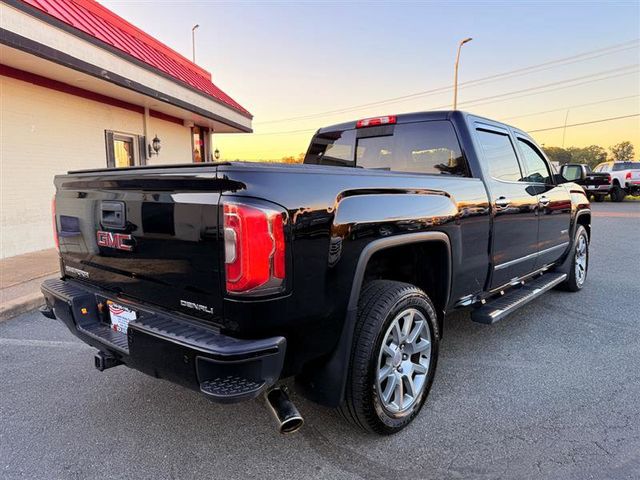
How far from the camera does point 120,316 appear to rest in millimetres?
2621

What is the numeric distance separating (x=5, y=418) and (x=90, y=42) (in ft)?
23.2

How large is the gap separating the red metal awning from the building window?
1900 millimetres

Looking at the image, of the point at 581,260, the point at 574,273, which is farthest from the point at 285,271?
the point at 581,260

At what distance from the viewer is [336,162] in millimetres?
4531

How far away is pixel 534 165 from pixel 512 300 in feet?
5.42

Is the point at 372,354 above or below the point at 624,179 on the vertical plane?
below

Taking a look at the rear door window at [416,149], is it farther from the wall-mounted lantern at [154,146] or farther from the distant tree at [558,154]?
the distant tree at [558,154]

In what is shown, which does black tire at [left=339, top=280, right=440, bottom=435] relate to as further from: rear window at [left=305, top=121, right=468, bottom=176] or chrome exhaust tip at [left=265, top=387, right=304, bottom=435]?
rear window at [left=305, top=121, right=468, bottom=176]

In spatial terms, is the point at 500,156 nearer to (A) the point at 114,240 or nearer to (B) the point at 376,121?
(B) the point at 376,121

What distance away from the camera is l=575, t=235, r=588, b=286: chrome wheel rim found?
19.4 ft

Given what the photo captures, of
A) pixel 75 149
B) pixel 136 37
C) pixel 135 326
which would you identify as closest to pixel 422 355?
pixel 135 326

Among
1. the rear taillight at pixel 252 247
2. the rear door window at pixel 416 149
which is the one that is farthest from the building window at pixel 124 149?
the rear taillight at pixel 252 247

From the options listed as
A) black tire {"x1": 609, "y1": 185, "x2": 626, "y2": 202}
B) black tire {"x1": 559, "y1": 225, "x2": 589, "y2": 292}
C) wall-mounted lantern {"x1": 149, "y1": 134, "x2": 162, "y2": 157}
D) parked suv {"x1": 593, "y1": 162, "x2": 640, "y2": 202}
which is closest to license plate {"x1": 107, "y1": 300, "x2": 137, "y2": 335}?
black tire {"x1": 559, "y1": 225, "x2": 589, "y2": 292}

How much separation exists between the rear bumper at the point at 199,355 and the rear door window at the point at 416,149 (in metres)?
2.39
